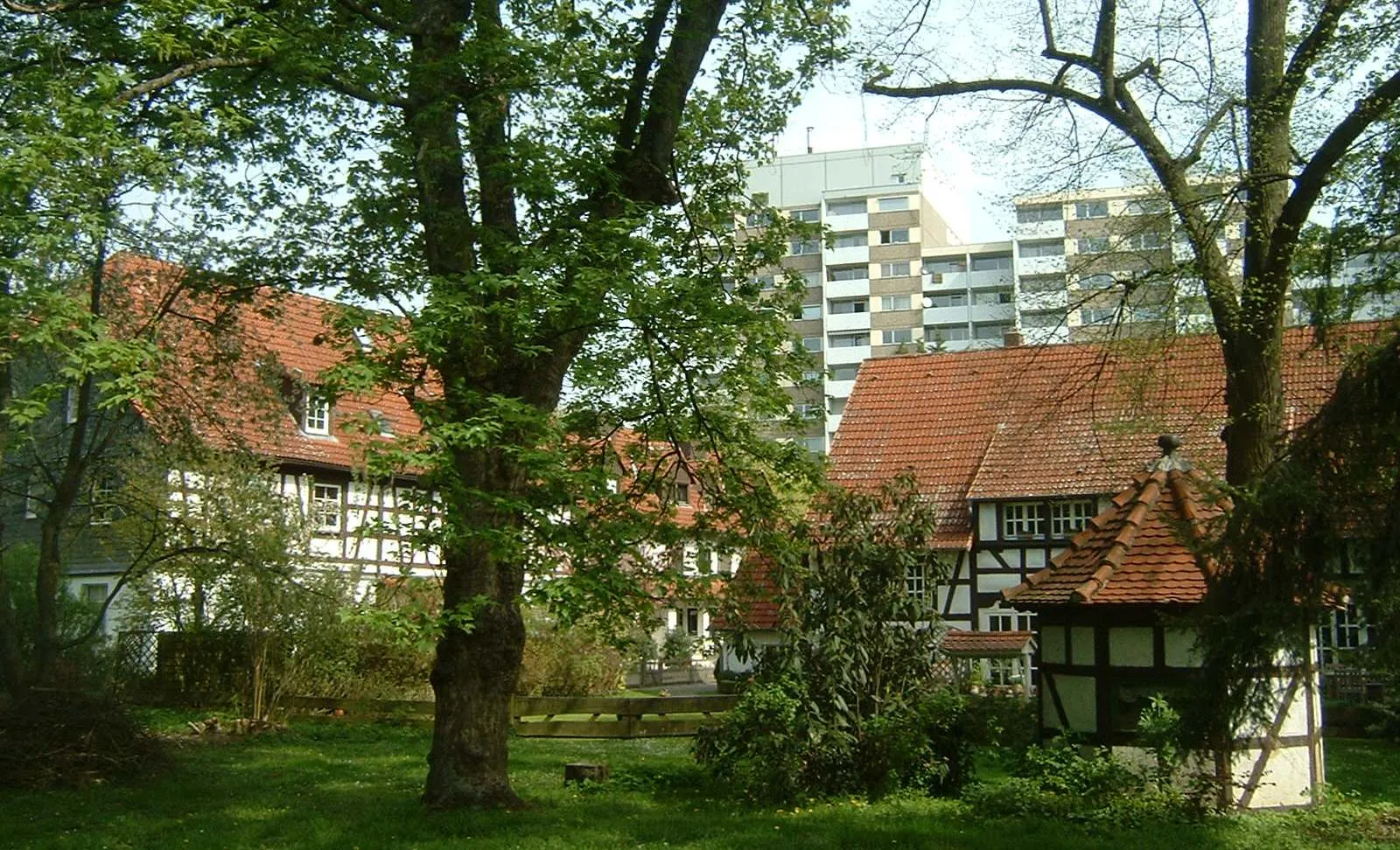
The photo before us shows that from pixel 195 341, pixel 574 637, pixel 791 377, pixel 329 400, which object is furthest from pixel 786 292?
pixel 574 637

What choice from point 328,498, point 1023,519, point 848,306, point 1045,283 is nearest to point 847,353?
point 848,306

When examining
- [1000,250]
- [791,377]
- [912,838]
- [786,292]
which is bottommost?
[912,838]

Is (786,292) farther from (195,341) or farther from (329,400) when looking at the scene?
(195,341)

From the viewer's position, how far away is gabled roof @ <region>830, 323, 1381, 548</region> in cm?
2928

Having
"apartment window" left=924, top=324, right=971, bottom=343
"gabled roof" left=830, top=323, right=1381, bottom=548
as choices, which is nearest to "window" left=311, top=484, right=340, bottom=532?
"gabled roof" left=830, top=323, right=1381, bottom=548

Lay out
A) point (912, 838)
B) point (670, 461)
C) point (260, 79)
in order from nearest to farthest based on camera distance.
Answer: point (912, 838)
point (260, 79)
point (670, 461)

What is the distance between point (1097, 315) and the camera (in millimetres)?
17906

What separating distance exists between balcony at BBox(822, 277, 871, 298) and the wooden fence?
6087cm

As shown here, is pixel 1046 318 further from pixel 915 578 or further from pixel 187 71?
pixel 187 71

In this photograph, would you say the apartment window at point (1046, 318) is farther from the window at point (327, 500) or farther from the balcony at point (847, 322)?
the balcony at point (847, 322)

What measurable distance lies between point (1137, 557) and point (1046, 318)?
12.6ft

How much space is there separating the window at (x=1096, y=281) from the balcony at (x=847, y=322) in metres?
65.8

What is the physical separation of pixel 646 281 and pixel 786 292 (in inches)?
97.5

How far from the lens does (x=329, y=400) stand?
11172 mm
